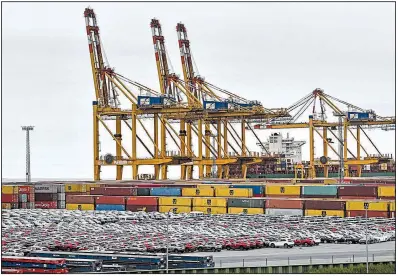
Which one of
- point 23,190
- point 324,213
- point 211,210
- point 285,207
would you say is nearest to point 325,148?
point 23,190

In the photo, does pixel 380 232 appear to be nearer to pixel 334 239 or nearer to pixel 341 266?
pixel 334 239

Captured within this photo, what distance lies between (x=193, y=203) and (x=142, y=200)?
3.62 metres

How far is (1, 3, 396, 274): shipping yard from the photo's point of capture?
32.5 meters

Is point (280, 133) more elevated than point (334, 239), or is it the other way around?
point (280, 133)

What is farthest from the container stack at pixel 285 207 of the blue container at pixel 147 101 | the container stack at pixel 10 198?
the blue container at pixel 147 101

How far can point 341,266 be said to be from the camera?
3008cm

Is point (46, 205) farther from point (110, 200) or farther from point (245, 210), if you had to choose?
point (245, 210)

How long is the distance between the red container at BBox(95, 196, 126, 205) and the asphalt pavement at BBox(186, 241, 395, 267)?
2190cm

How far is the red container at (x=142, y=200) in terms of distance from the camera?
55125mm

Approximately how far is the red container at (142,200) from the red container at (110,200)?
0.44 metres

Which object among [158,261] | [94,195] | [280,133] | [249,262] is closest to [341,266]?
[249,262]

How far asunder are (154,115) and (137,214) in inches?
1128

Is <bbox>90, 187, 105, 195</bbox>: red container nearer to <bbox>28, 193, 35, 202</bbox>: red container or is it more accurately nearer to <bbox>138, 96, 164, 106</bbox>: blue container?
<bbox>28, 193, 35, 202</bbox>: red container

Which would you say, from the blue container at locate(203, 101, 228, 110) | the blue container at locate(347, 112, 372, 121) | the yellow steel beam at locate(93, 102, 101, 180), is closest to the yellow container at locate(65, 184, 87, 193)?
the yellow steel beam at locate(93, 102, 101, 180)
